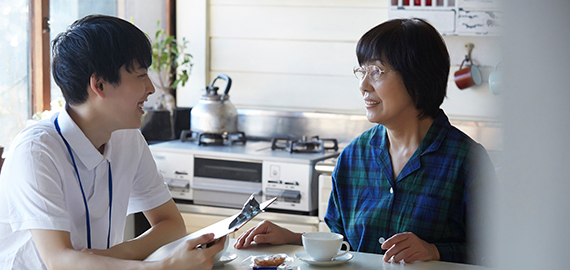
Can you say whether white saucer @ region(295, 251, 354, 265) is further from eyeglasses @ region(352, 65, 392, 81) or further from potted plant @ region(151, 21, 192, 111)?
potted plant @ region(151, 21, 192, 111)

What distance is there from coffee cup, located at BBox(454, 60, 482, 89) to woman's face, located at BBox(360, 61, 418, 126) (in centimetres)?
160

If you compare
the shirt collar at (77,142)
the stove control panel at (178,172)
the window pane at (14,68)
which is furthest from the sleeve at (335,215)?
the window pane at (14,68)

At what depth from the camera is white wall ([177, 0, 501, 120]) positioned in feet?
10.8

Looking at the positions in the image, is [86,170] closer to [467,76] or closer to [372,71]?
[372,71]

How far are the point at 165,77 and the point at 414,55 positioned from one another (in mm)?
2476

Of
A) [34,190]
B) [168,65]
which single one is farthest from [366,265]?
[168,65]

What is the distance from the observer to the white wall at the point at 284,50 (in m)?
3.29

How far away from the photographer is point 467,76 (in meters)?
3.04

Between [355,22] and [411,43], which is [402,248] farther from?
[355,22]

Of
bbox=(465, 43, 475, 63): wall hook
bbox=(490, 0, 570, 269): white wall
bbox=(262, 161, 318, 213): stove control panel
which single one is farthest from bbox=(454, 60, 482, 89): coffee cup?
bbox=(490, 0, 570, 269): white wall

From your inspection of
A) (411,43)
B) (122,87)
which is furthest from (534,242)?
(411,43)

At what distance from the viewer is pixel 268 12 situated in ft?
11.3

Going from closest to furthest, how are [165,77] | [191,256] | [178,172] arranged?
[191,256] → [178,172] → [165,77]

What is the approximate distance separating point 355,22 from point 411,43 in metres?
1.82
